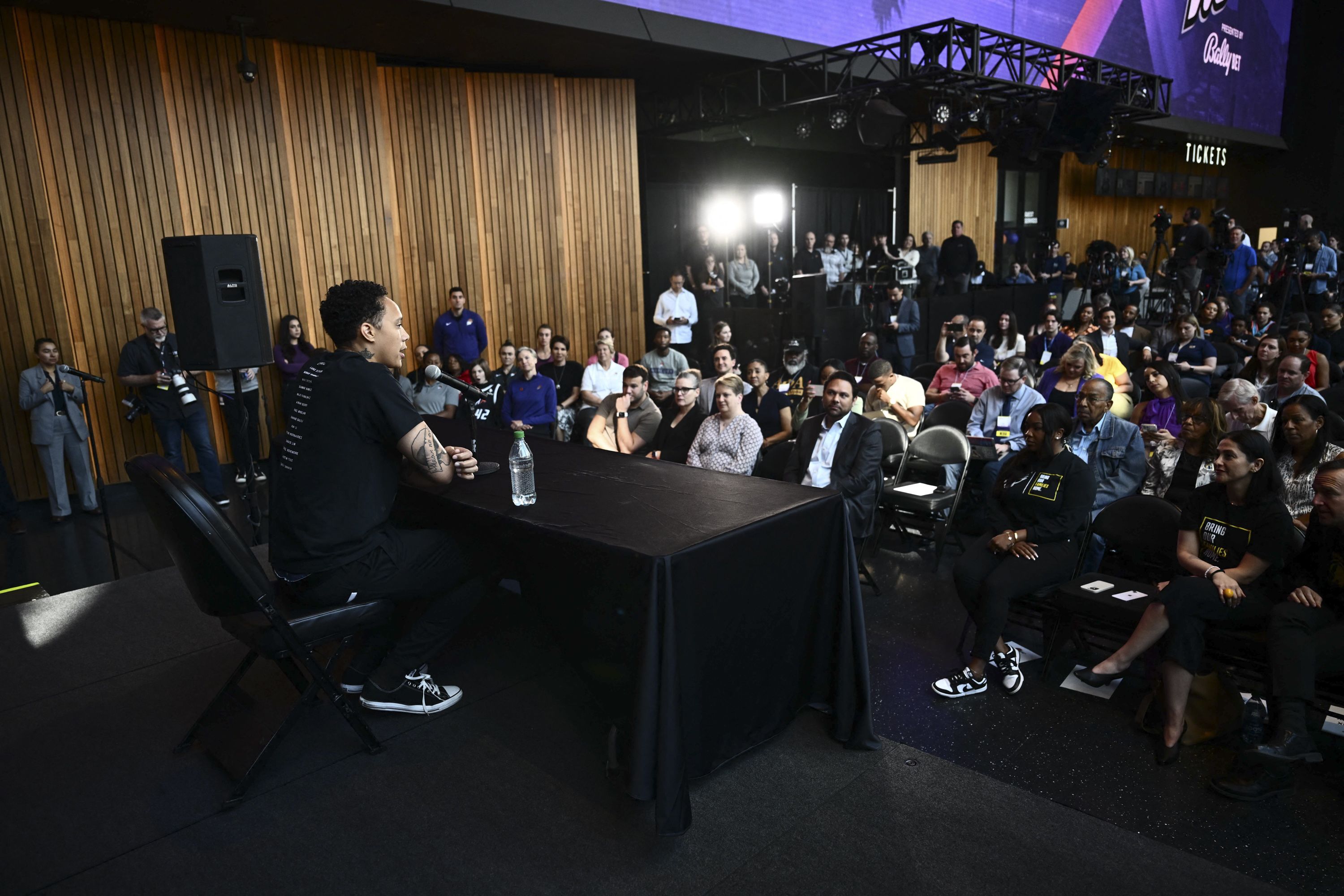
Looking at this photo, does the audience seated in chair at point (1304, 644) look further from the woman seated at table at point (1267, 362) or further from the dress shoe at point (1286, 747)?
the woman seated at table at point (1267, 362)

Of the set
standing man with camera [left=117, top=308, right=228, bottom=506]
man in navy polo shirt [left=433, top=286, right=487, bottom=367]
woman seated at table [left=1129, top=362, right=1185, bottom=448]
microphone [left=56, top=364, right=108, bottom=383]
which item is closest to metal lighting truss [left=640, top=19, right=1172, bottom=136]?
man in navy polo shirt [left=433, top=286, right=487, bottom=367]

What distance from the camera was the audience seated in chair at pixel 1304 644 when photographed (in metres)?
2.55

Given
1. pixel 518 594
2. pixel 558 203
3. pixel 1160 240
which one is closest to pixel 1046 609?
pixel 518 594

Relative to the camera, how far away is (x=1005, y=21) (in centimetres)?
1095

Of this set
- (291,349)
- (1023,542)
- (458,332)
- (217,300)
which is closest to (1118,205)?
(458,332)

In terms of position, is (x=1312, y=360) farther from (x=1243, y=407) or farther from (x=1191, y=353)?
(x=1243, y=407)

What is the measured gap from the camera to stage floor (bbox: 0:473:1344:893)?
2.24 metres

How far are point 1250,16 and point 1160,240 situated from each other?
6358 mm

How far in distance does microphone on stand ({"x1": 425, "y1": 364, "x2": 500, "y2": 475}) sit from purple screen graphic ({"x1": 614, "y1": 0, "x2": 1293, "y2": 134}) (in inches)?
232

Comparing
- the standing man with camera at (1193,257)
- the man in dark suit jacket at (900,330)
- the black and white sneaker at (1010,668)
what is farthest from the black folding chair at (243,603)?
the standing man with camera at (1193,257)

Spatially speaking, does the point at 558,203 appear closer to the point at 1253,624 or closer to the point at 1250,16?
the point at 1253,624

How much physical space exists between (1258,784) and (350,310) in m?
3.23

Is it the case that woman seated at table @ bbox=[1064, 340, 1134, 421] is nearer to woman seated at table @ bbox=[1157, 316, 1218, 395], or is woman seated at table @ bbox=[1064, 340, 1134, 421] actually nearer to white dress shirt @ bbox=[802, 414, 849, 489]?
woman seated at table @ bbox=[1157, 316, 1218, 395]

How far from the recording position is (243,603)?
2475mm
